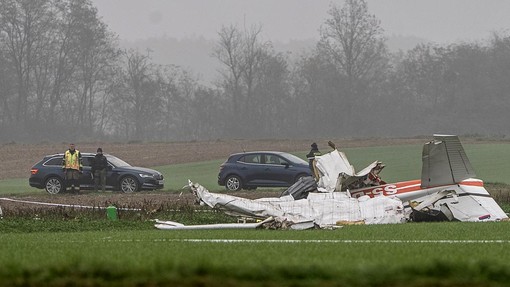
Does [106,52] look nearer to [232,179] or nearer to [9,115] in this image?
[9,115]

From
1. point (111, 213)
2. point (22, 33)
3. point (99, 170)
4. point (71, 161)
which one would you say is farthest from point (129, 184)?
point (22, 33)

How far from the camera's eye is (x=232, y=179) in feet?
126

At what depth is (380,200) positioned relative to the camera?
1959 centimetres

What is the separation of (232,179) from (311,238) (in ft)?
79.2

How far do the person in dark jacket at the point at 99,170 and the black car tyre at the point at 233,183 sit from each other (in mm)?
4632

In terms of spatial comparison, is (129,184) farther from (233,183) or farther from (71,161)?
(233,183)

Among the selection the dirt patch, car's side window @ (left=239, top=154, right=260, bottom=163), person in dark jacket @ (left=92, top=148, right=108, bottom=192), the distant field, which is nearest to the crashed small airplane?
person in dark jacket @ (left=92, top=148, right=108, bottom=192)

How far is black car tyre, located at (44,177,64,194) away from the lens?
37.7 meters

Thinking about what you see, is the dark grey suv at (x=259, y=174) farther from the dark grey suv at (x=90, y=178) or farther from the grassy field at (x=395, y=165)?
the dark grey suv at (x=90, y=178)

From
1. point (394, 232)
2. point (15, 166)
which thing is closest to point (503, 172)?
point (15, 166)

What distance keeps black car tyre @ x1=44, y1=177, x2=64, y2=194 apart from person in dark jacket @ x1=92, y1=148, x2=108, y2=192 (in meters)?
1.33

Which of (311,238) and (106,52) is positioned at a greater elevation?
(106,52)

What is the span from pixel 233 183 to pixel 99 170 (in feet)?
16.6

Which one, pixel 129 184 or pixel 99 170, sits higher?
pixel 99 170
